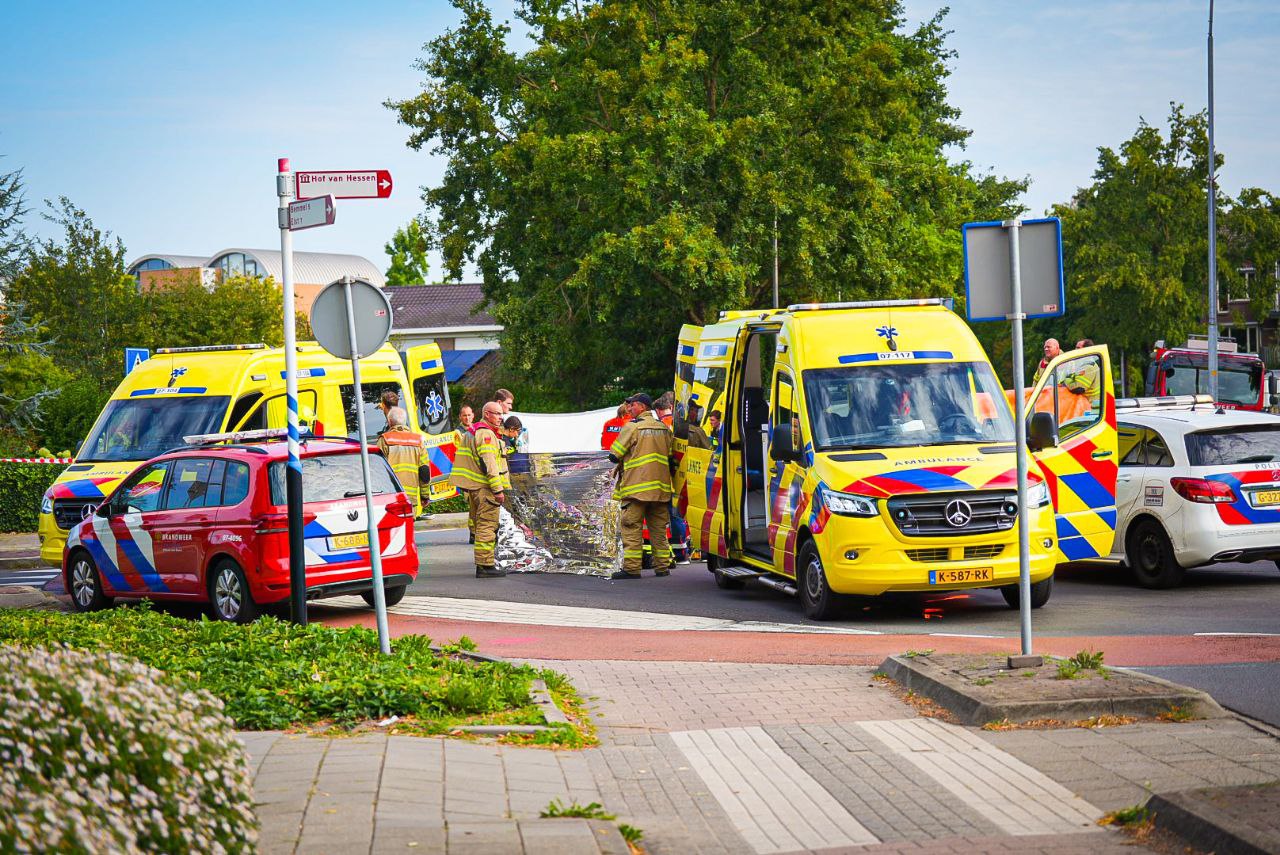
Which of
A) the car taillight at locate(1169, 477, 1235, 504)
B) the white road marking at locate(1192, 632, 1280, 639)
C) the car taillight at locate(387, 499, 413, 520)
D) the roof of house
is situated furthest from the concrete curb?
the roof of house

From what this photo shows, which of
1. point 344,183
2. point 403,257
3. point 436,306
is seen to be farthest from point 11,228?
point 403,257

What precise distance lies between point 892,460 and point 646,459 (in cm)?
453

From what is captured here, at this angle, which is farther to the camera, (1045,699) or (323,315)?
(323,315)

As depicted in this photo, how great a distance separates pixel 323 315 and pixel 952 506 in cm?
544

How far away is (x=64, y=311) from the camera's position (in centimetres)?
4688

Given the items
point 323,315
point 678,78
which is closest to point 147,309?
point 678,78

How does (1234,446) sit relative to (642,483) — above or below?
above

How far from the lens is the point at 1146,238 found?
202ft

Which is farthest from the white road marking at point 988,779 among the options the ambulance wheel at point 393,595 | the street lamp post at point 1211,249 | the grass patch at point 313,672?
the street lamp post at point 1211,249

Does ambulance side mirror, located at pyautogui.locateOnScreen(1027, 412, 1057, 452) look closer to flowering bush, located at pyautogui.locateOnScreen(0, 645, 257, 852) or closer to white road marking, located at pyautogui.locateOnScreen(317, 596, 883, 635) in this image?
→ white road marking, located at pyautogui.locateOnScreen(317, 596, 883, 635)

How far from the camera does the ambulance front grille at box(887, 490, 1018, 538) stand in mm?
12516

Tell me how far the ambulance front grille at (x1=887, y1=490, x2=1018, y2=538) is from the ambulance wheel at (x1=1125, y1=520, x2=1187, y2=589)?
2869 millimetres

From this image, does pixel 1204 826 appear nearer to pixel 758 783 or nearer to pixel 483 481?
pixel 758 783

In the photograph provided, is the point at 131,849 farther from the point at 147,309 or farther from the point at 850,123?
the point at 147,309
